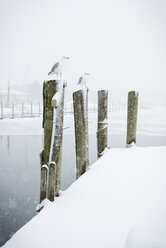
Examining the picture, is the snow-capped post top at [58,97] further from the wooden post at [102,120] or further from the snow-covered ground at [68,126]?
the snow-covered ground at [68,126]

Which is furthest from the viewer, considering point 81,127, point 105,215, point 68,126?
point 68,126

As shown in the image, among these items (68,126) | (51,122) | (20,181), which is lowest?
(20,181)

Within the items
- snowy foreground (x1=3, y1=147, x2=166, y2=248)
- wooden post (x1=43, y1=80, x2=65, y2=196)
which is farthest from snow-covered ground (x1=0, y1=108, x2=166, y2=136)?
wooden post (x1=43, y1=80, x2=65, y2=196)

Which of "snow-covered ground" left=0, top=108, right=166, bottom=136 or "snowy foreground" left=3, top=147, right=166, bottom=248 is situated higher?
"snowy foreground" left=3, top=147, right=166, bottom=248

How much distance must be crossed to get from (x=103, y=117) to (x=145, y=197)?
289cm

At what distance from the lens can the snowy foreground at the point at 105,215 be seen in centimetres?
172

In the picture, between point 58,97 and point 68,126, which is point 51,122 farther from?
point 68,126

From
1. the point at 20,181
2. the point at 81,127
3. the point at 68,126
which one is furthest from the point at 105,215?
the point at 68,126

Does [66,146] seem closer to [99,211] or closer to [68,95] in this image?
[99,211]

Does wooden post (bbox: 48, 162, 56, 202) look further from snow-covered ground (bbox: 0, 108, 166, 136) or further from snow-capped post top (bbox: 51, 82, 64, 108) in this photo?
snow-covered ground (bbox: 0, 108, 166, 136)

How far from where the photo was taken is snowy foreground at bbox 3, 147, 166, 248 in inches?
67.8

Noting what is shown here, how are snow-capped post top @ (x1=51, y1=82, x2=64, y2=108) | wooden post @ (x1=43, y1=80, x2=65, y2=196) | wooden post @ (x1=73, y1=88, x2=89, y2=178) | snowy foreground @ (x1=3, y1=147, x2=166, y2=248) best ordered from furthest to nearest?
wooden post @ (x1=73, y1=88, x2=89, y2=178), wooden post @ (x1=43, y1=80, x2=65, y2=196), snow-capped post top @ (x1=51, y1=82, x2=64, y2=108), snowy foreground @ (x1=3, y1=147, x2=166, y2=248)

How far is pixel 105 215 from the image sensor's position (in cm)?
214

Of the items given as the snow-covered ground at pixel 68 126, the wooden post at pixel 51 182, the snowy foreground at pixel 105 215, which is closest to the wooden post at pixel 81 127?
the snowy foreground at pixel 105 215
